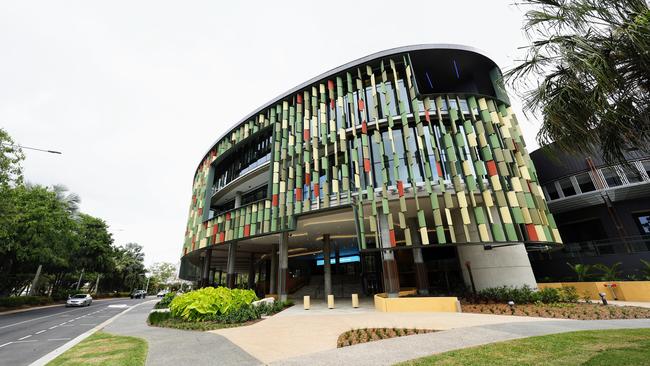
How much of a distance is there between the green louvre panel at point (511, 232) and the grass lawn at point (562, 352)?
907cm

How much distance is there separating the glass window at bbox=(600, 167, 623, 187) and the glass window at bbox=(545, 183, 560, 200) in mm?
3804

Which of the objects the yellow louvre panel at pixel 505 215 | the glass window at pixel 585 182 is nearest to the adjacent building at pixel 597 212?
the glass window at pixel 585 182

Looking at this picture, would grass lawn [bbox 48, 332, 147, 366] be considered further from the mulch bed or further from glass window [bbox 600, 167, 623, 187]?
glass window [bbox 600, 167, 623, 187]

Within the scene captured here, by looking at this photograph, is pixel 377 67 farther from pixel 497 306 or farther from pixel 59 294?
pixel 59 294

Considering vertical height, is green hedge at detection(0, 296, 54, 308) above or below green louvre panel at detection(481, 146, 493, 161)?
below

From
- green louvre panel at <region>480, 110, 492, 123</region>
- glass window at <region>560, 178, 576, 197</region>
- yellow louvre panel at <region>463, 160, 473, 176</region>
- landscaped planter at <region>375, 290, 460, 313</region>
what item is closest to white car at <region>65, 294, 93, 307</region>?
landscaped planter at <region>375, 290, 460, 313</region>

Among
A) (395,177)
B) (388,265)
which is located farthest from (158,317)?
(395,177)

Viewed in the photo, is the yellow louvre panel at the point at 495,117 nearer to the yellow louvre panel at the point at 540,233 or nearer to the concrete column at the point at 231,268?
the yellow louvre panel at the point at 540,233

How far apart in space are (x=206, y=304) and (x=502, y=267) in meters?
18.9

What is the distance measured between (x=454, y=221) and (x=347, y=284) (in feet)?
49.5

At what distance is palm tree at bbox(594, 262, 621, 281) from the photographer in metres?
17.7

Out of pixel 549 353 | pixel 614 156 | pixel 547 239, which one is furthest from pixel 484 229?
pixel 549 353

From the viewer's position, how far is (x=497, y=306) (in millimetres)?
14281

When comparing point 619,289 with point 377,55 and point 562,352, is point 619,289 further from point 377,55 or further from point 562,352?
point 377,55
